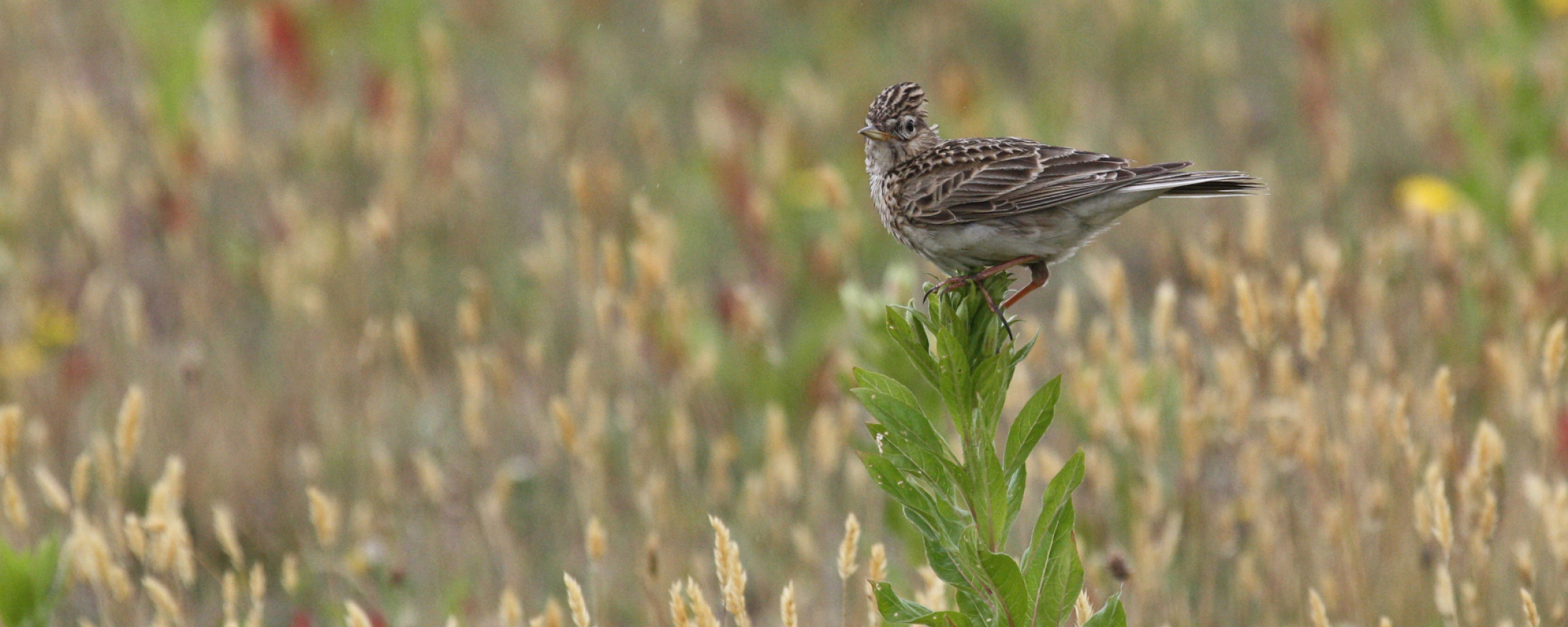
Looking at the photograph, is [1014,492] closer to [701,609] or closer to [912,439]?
[912,439]

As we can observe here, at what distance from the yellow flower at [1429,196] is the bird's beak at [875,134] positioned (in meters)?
2.46

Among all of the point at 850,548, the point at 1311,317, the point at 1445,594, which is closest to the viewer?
the point at 850,548

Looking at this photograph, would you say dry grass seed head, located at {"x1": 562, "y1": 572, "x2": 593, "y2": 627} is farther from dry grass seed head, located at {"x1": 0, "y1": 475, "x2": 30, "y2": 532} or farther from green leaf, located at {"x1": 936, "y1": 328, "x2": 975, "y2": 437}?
dry grass seed head, located at {"x1": 0, "y1": 475, "x2": 30, "y2": 532}

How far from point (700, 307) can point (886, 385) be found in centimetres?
337

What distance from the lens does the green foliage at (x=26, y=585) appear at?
3.12m

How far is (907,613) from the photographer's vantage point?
236cm

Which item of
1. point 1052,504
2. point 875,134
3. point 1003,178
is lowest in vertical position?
point 1052,504

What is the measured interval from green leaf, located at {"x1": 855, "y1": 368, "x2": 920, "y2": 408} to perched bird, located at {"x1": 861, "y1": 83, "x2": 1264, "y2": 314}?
10.9 inches


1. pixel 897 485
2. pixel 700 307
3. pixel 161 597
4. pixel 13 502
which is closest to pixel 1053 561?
pixel 897 485

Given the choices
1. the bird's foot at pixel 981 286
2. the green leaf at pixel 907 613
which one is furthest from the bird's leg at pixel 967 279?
the green leaf at pixel 907 613

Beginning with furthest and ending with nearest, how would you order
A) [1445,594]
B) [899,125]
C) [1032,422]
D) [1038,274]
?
[899,125]
[1038,274]
[1445,594]
[1032,422]

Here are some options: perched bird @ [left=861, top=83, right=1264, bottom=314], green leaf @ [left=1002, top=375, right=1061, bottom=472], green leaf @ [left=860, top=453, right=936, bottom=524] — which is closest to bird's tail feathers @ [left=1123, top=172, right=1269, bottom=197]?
perched bird @ [left=861, top=83, right=1264, bottom=314]

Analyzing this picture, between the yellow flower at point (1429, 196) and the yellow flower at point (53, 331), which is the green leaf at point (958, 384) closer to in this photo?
the yellow flower at point (1429, 196)

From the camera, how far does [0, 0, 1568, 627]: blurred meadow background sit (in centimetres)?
355
